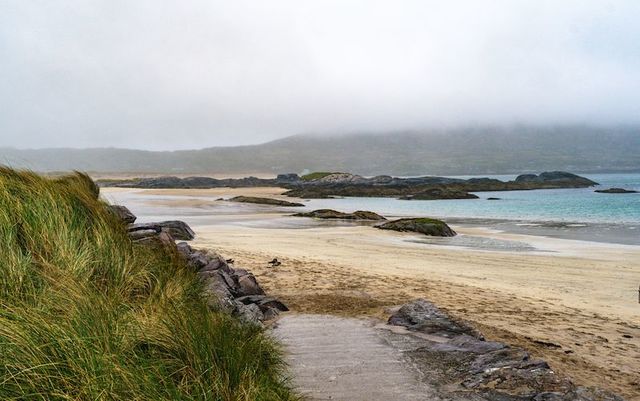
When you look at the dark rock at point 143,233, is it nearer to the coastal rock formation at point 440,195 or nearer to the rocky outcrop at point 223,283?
the rocky outcrop at point 223,283

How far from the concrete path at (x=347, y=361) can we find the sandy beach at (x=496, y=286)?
1.10 meters

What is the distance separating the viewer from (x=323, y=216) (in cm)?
3022

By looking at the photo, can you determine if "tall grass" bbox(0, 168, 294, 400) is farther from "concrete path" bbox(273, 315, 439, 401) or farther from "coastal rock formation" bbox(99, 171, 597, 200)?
"coastal rock formation" bbox(99, 171, 597, 200)

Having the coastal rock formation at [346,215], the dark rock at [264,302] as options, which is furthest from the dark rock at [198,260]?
the coastal rock formation at [346,215]

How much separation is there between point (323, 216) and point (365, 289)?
20.4 m

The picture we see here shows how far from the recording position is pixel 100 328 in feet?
10.8

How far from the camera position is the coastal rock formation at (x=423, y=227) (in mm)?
22406

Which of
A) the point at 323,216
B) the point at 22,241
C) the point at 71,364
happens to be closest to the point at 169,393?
the point at 71,364

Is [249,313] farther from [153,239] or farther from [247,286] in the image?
[153,239]

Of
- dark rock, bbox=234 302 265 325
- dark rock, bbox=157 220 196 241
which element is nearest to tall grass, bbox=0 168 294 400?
dark rock, bbox=234 302 265 325

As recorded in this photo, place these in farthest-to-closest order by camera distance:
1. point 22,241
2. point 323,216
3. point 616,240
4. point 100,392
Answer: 1. point 323,216
2. point 616,240
3. point 22,241
4. point 100,392

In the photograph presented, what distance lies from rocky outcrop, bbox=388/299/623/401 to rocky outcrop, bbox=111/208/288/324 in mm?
2263

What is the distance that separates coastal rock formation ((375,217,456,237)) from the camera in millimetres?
22406

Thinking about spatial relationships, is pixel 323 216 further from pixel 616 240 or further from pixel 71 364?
pixel 71 364
